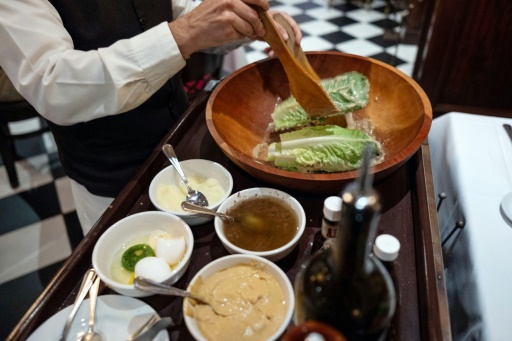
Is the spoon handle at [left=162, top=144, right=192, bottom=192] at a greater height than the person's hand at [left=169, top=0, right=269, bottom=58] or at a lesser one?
lesser

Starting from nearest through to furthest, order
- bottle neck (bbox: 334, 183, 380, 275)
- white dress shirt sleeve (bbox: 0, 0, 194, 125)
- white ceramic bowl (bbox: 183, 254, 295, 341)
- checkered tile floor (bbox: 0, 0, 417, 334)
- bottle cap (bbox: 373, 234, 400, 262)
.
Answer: bottle neck (bbox: 334, 183, 380, 275)
white ceramic bowl (bbox: 183, 254, 295, 341)
bottle cap (bbox: 373, 234, 400, 262)
white dress shirt sleeve (bbox: 0, 0, 194, 125)
checkered tile floor (bbox: 0, 0, 417, 334)

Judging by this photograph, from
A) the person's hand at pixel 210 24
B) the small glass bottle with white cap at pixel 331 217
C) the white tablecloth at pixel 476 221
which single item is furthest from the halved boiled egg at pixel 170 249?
the white tablecloth at pixel 476 221

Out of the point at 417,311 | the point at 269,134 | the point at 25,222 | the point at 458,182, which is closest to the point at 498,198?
the point at 458,182

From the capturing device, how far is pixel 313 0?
586 cm

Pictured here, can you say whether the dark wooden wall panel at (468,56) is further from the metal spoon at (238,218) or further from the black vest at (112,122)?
the metal spoon at (238,218)

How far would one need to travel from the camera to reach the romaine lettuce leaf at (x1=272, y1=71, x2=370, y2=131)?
1462mm

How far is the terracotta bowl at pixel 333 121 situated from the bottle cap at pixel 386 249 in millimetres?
225

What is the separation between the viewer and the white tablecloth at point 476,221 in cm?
108

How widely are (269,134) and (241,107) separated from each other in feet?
0.52

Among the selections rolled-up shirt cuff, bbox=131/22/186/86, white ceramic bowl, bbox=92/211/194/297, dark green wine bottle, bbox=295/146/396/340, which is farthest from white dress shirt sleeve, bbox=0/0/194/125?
dark green wine bottle, bbox=295/146/396/340

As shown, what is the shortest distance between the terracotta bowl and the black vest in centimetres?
32

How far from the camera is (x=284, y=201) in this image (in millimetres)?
Result: 1110

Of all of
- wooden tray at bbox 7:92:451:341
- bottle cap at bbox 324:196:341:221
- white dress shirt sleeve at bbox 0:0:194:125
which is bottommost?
wooden tray at bbox 7:92:451:341

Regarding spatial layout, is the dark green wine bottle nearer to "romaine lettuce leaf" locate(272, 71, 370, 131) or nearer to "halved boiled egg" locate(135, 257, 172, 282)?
"halved boiled egg" locate(135, 257, 172, 282)
